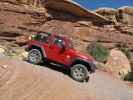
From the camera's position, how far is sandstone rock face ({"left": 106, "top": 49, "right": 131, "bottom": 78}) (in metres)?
33.8

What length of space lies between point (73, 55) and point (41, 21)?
1546 centimetres

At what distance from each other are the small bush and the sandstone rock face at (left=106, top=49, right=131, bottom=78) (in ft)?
1.92

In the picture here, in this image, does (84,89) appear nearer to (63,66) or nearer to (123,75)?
(63,66)

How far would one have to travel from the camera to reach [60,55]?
19.8 m

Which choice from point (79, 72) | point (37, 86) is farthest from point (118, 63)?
point (37, 86)

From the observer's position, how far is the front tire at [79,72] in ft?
63.4

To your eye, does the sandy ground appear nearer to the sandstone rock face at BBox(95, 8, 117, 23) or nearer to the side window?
the side window

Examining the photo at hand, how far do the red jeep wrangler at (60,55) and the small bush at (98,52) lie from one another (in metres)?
14.6

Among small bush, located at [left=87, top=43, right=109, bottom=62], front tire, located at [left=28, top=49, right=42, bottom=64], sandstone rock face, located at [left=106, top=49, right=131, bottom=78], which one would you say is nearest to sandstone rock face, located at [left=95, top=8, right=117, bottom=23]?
sandstone rock face, located at [left=106, top=49, right=131, bottom=78]

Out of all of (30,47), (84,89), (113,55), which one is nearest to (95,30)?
(113,55)

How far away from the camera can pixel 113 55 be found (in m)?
36.8

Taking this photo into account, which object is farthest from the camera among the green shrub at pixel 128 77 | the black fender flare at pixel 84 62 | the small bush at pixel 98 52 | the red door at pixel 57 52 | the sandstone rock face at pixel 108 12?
the sandstone rock face at pixel 108 12

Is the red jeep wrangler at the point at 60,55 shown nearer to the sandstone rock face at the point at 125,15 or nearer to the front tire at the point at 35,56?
the front tire at the point at 35,56

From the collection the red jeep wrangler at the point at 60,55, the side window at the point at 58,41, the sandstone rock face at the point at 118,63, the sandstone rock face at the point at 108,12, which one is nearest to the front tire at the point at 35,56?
the red jeep wrangler at the point at 60,55
